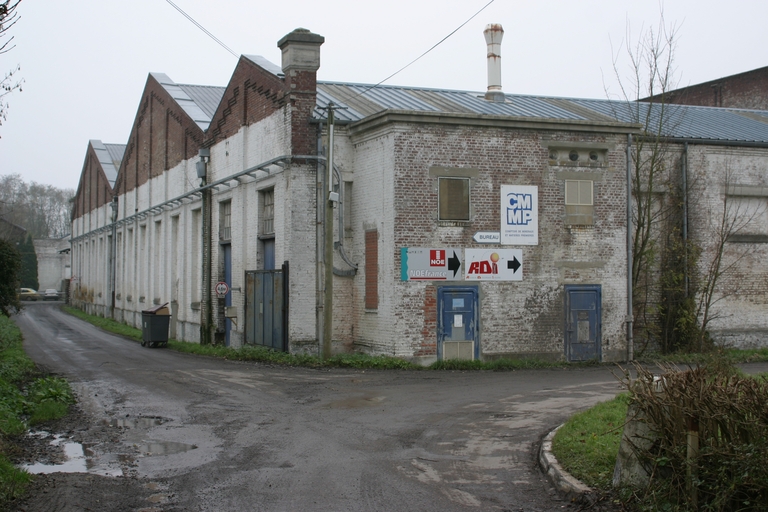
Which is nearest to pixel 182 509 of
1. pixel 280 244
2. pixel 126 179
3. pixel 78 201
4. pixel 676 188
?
pixel 280 244

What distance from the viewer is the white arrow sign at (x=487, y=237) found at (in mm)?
18828

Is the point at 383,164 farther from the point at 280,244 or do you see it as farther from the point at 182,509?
the point at 182,509

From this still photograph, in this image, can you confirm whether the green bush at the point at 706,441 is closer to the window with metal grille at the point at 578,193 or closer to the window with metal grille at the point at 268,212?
the window with metal grille at the point at 578,193

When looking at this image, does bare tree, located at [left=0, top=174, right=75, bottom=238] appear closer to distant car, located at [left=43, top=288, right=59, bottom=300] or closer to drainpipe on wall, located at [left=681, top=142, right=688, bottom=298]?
distant car, located at [left=43, top=288, right=59, bottom=300]

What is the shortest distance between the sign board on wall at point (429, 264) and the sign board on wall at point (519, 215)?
1.43 metres

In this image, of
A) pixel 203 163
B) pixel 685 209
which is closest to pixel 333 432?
pixel 685 209

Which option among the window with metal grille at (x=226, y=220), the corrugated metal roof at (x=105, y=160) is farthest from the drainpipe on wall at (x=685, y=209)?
the corrugated metal roof at (x=105, y=160)

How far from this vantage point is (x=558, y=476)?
7.54 meters

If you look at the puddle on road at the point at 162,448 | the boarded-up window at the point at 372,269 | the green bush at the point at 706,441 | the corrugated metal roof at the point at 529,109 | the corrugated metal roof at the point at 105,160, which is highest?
the corrugated metal roof at the point at 105,160

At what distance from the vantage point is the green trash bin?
86.4 ft

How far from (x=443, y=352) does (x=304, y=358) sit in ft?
11.1

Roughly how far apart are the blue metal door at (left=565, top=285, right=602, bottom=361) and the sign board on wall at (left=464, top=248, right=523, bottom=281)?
61.3 inches

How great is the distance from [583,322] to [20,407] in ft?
43.4

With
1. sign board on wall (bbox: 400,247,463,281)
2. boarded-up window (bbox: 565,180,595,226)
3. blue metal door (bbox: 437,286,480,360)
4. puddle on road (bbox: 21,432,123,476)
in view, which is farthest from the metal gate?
puddle on road (bbox: 21,432,123,476)
